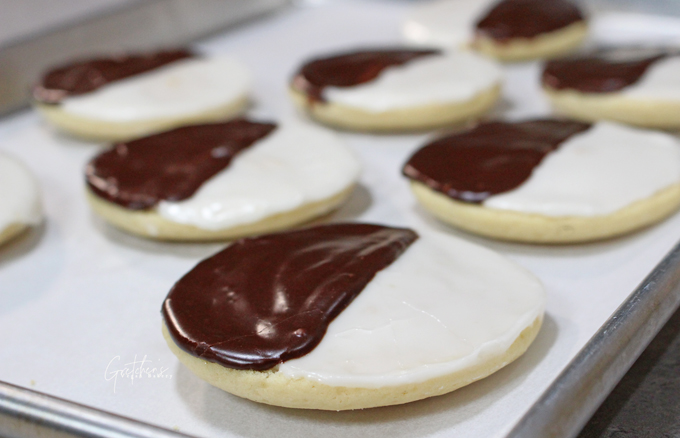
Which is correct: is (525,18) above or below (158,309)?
above

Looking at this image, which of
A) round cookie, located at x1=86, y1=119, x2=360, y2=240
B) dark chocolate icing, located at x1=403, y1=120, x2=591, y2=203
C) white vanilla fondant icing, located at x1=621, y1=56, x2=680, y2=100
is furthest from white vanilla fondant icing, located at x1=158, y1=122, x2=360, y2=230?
white vanilla fondant icing, located at x1=621, y1=56, x2=680, y2=100

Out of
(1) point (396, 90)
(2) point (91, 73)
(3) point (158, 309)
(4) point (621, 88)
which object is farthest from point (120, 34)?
(4) point (621, 88)

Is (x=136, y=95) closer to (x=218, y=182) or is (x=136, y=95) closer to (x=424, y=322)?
(x=218, y=182)

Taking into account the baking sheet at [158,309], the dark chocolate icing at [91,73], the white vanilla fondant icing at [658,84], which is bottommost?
the baking sheet at [158,309]

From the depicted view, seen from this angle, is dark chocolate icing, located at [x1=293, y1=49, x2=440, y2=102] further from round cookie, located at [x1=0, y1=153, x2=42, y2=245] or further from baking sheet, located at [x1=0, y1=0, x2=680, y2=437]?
round cookie, located at [x1=0, y1=153, x2=42, y2=245]

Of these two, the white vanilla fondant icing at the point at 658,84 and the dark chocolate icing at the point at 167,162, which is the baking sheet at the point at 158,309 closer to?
A: the dark chocolate icing at the point at 167,162

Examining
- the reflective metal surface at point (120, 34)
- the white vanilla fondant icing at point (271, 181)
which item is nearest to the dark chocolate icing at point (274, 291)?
the white vanilla fondant icing at point (271, 181)
